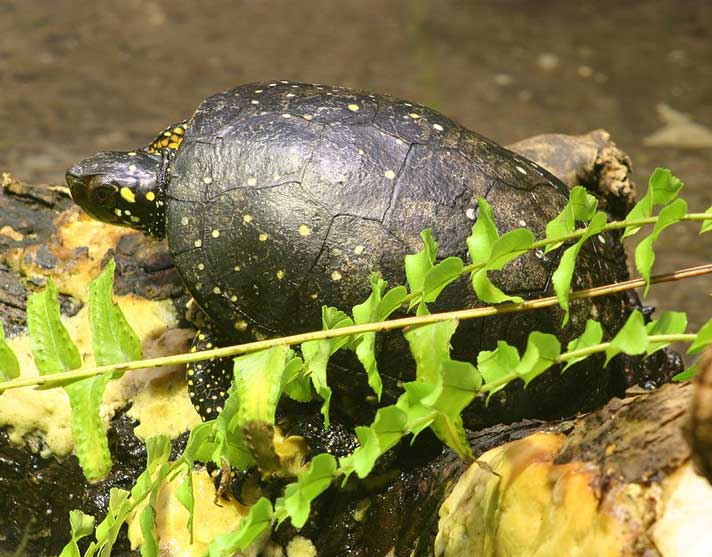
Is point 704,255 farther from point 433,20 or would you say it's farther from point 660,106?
point 433,20

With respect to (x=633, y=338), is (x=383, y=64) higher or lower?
lower

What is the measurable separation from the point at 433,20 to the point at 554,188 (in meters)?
5.73

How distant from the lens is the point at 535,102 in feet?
21.8

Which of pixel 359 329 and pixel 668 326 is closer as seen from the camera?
pixel 668 326

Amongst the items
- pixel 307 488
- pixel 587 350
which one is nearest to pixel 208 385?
pixel 307 488

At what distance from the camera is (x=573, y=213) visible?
5.58ft

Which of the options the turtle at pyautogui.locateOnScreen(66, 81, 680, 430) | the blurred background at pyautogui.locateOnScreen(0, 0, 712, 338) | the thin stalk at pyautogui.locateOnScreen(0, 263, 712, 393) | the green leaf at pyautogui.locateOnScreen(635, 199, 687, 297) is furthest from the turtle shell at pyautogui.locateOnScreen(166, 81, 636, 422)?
the blurred background at pyautogui.locateOnScreen(0, 0, 712, 338)

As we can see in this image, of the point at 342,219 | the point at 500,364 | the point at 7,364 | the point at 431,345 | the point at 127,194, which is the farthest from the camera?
the point at 127,194

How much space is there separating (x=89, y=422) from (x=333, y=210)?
874 millimetres

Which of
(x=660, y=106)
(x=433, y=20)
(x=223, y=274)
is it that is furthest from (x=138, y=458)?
(x=433, y=20)

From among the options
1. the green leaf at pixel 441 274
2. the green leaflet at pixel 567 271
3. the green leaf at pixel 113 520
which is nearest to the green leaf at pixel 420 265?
the green leaf at pixel 441 274

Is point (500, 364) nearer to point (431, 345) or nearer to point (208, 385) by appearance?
point (431, 345)

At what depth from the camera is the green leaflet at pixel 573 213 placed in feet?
5.56

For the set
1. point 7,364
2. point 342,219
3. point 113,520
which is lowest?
point 113,520
